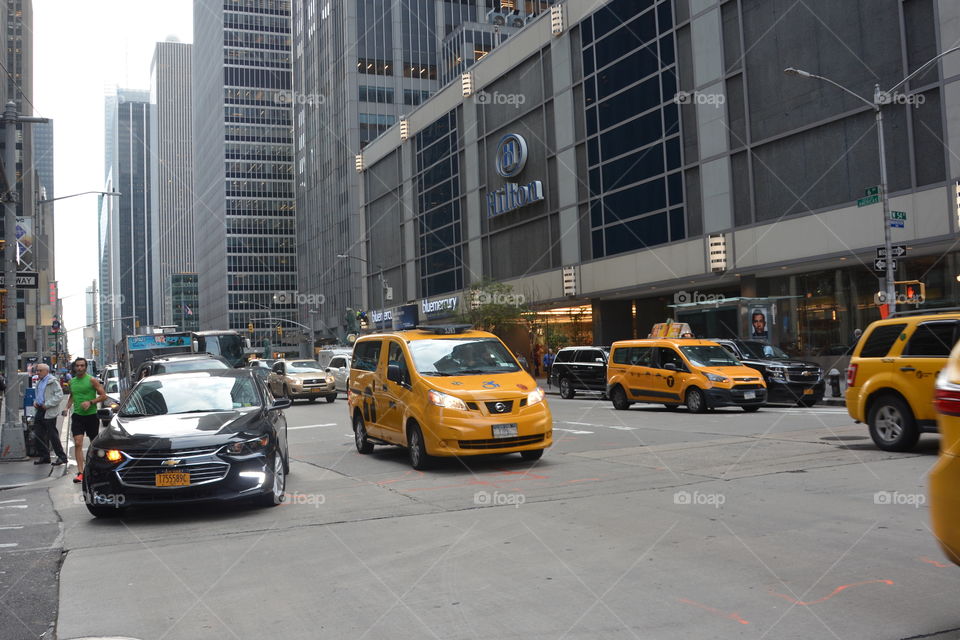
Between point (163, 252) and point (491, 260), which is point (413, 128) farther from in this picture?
point (163, 252)

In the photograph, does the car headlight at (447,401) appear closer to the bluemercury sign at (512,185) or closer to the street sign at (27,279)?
the street sign at (27,279)

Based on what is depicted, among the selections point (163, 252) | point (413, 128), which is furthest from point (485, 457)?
point (163, 252)

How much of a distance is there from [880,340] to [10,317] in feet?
52.6

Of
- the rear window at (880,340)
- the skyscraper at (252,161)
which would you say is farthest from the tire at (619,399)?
the skyscraper at (252,161)

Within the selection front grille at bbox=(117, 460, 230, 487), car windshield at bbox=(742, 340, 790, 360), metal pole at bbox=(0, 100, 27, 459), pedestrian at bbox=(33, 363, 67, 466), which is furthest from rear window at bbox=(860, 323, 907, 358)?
metal pole at bbox=(0, 100, 27, 459)

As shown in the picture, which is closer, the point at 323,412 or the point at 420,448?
the point at 420,448

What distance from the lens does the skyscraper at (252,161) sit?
131 m

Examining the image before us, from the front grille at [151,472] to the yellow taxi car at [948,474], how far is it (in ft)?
21.8

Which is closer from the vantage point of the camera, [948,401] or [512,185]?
[948,401]

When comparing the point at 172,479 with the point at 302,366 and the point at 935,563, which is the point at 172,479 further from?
the point at 302,366

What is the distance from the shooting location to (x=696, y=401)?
823 inches

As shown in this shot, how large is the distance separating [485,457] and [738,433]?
16.2 ft

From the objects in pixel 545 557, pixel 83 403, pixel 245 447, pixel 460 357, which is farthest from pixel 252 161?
pixel 545 557

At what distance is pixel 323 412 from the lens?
88.0 ft
